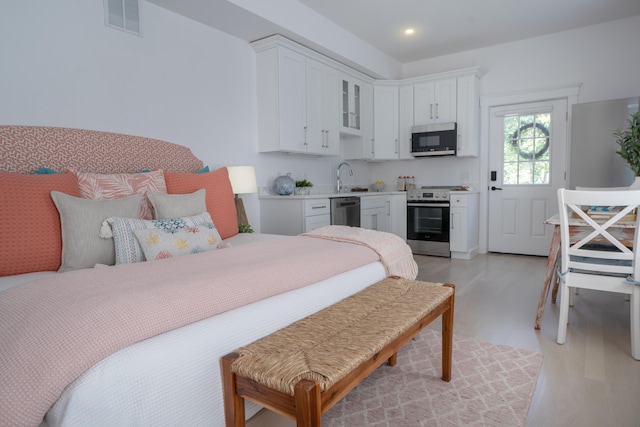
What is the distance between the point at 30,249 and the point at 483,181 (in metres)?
5.07

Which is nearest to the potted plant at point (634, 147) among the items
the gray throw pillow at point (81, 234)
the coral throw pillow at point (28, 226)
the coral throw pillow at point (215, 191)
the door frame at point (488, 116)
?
the door frame at point (488, 116)

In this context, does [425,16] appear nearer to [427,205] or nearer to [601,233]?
[427,205]

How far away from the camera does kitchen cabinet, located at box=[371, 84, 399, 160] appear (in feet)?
17.6

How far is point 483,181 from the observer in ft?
17.1

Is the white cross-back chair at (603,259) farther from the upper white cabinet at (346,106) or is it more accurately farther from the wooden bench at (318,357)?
the upper white cabinet at (346,106)

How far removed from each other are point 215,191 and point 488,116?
409 cm

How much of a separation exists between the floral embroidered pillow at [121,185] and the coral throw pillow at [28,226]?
20cm

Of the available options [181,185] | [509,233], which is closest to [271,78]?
[181,185]

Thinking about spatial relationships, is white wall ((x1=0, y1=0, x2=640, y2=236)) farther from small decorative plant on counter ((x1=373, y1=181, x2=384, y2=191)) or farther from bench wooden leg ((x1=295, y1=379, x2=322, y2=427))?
bench wooden leg ((x1=295, y1=379, x2=322, y2=427))

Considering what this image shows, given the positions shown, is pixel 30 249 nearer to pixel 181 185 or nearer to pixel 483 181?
pixel 181 185

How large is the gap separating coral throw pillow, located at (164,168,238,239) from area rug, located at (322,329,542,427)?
4.76 feet

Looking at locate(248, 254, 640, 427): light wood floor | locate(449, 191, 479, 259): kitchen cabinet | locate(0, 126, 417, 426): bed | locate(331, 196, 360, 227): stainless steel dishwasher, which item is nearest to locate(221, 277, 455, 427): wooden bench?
locate(0, 126, 417, 426): bed

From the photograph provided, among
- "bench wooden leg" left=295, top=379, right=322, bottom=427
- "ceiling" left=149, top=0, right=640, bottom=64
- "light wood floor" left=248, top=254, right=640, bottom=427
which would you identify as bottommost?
"light wood floor" left=248, top=254, right=640, bottom=427

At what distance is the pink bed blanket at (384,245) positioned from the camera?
2301 millimetres
